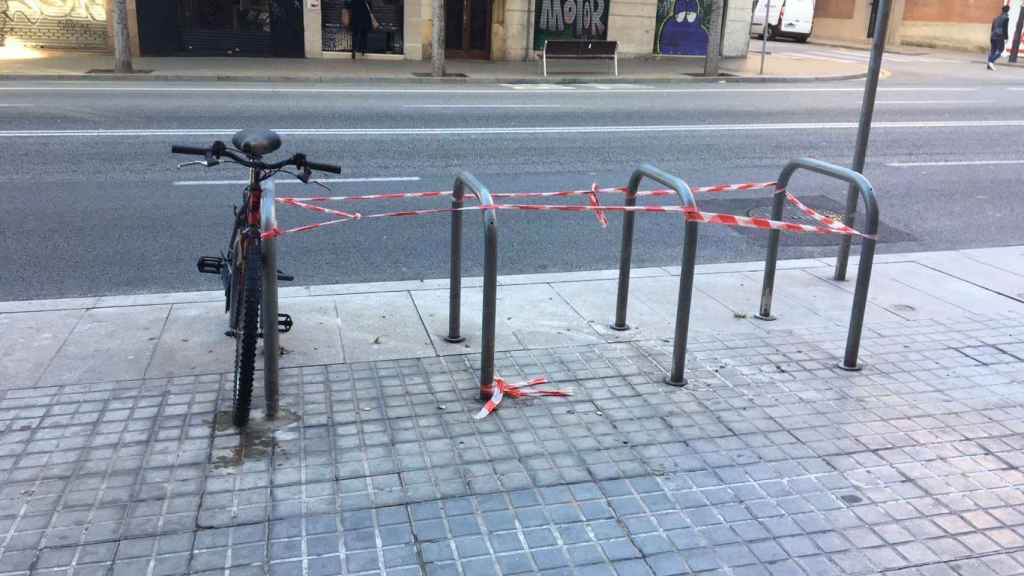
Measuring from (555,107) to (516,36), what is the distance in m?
10.0

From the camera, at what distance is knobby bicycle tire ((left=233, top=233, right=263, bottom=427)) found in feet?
13.5

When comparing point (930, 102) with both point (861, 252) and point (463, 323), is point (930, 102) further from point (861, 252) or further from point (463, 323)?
point (463, 323)

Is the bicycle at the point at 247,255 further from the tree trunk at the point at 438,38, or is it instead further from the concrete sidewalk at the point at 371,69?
the tree trunk at the point at 438,38

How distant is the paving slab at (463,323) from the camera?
5.47 meters

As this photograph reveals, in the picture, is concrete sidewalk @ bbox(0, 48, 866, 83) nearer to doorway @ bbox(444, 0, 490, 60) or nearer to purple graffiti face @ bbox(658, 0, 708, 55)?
purple graffiti face @ bbox(658, 0, 708, 55)

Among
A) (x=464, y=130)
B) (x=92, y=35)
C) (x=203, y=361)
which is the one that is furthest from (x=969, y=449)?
(x=92, y=35)

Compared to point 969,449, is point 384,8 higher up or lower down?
higher up

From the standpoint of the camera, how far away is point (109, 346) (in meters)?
5.30

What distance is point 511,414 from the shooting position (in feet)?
15.1

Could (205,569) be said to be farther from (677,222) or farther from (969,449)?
(677,222)

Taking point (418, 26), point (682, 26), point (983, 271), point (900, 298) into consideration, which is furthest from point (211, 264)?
point (682, 26)

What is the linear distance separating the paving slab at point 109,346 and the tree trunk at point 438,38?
1586cm

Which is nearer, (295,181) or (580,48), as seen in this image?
(295,181)

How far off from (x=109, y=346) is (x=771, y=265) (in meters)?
4.31
